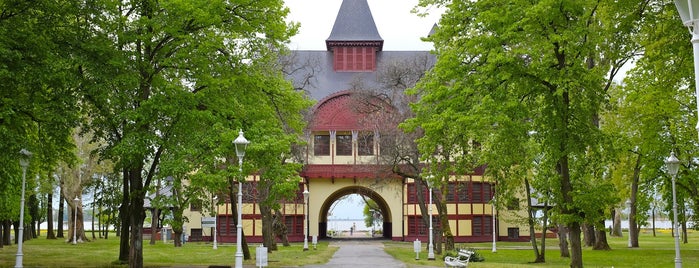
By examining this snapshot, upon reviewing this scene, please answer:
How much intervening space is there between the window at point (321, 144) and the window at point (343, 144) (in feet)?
2.55

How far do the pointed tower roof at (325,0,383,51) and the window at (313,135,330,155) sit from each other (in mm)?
8206

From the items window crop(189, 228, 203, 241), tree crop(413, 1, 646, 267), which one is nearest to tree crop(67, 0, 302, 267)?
tree crop(413, 1, 646, 267)

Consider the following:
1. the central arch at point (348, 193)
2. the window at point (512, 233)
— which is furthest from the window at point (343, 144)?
the window at point (512, 233)

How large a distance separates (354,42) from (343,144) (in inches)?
344

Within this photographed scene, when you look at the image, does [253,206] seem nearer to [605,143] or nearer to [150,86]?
[150,86]

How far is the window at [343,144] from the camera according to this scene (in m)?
54.1

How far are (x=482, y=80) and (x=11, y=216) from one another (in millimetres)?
31807

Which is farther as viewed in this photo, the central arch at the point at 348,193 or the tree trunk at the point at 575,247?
the central arch at the point at 348,193

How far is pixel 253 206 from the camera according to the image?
2044 inches

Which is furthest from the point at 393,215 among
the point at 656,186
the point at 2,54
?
the point at 2,54

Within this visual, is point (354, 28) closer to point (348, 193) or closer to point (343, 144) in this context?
point (343, 144)

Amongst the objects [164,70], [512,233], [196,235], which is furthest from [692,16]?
[196,235]

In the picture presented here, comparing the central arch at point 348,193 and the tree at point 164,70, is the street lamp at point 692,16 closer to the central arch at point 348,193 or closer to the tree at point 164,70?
the tree at point 164,70

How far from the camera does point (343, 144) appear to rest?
178 feet
